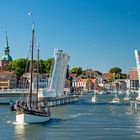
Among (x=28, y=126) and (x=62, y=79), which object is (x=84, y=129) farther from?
(x=62, y=79)

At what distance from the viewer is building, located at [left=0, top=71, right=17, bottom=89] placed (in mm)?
181425

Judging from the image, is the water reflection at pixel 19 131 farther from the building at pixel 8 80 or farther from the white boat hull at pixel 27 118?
the building at pixel 8 80

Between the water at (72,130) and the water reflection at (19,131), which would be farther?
the water at (72,130)

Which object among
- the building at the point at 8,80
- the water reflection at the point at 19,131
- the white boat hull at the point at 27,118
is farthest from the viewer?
the building at the point at 8,80

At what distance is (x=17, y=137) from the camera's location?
153 ft

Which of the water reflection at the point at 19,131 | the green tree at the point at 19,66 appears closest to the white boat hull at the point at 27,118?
the water reflection at the point at 19,131

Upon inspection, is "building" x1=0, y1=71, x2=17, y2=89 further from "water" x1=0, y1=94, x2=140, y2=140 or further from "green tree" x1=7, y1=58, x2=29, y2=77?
"water" x1=0, y1=94, x2=140, y2=140

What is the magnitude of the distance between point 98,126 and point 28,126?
25.2ft

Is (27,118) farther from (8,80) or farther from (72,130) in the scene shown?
(8,80)

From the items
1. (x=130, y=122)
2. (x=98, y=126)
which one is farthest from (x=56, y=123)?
(x=130, y=122)

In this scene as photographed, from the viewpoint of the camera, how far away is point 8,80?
183 m

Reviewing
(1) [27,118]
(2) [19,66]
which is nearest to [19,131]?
(1) [27,118]

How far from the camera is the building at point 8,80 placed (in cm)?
18143

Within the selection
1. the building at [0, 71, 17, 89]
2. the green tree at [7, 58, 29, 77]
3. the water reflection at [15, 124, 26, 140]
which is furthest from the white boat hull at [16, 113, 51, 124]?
the green tree at [7, 58, 29, 77]
